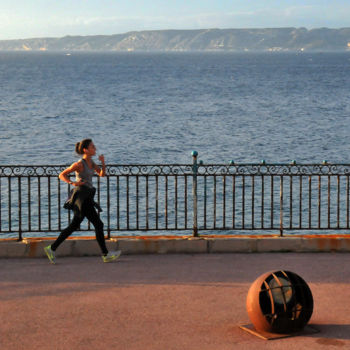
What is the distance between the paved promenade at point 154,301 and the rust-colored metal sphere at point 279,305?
16 cm

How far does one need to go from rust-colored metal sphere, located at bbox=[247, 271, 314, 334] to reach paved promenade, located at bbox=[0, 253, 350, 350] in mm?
164

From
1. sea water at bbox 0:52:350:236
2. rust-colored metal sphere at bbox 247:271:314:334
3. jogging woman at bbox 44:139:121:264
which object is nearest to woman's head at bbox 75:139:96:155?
jogging woman at bbox 44:139:121:264

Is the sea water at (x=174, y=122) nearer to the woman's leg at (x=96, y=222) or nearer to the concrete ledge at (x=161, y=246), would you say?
the concrete ledge at (x=161, y=246)

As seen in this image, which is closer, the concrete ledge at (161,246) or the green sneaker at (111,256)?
the green sneaker at (111,256)

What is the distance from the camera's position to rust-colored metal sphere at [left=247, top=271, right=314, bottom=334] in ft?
24.6

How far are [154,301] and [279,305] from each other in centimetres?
171

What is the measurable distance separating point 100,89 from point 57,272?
312 feet

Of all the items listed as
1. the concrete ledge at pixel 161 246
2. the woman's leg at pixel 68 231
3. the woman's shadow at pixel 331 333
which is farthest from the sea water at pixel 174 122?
the woman's shadow at pixel 331 333

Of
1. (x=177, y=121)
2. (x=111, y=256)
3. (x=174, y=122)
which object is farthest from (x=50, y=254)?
(x=177, y=121)

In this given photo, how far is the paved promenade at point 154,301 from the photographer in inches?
289

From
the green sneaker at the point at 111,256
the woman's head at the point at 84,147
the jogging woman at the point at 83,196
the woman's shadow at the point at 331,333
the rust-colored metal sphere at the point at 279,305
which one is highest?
the woman's head at the point at 84,147

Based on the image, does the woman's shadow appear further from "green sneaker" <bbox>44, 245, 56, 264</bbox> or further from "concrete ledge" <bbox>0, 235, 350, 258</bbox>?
"green sneaker" <bbox>44, 245, 56, 264</bbox>

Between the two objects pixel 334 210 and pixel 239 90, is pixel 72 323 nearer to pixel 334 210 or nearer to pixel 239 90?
pixel 334 210

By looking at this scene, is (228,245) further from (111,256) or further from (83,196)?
(83,196)
